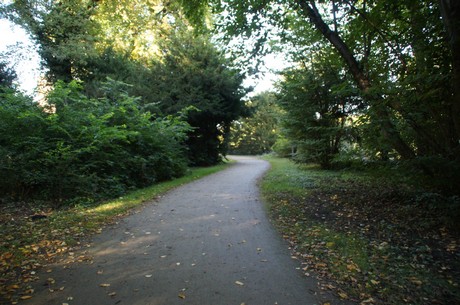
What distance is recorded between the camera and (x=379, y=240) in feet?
17.5

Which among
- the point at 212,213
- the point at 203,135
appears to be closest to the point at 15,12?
the point at 203,135

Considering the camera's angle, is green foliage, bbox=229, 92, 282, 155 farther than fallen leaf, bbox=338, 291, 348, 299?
Yes

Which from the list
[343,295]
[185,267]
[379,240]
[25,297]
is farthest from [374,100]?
[25,297]

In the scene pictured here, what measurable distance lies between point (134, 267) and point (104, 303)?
0.96 meters

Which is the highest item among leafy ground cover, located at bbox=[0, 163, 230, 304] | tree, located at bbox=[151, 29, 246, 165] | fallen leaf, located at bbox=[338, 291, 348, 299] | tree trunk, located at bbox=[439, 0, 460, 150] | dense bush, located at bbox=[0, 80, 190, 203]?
tree, located at bbox=[151, 29, 246, 165]

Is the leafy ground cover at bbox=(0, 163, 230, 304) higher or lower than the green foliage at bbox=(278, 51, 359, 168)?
lower

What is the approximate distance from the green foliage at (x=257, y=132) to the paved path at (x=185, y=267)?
3795 centimetres

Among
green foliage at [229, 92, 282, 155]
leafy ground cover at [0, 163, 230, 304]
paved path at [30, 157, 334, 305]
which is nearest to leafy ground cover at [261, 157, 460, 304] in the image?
paved path at [30, 157, 334, 305]

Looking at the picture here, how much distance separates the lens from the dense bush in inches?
331

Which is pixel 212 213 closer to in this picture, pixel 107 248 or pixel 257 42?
pixel 107 248

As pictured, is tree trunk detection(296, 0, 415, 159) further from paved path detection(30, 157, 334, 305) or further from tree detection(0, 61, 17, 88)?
tree detection(0, 61, 17, 88)

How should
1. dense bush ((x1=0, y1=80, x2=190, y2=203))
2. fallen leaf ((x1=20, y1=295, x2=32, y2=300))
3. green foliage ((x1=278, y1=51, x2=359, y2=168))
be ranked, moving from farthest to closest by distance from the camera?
1. green foliage ((x1=278, y1=51, x2=359, y2=168))
2. dense bush ((x1=0, y1=80, x2=190, y2=203))
3. fallen leaf ((x1=20, y1=295, x2=32, y2=300))

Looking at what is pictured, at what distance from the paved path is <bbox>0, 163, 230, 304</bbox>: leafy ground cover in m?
0.29

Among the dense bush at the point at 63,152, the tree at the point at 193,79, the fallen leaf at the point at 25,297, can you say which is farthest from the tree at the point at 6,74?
the fallen leaf at the point at 25,297
